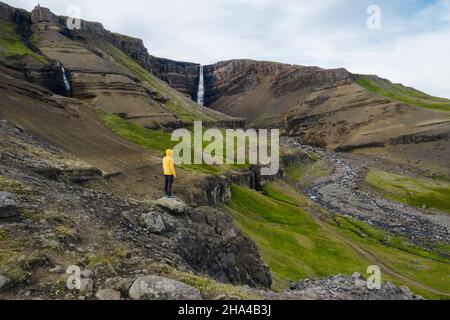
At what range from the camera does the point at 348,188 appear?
128875mm

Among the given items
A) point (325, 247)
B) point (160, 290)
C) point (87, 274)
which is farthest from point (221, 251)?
point (325, 247)

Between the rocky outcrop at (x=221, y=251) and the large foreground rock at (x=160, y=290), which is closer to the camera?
the large foreground rock at (x=160, y=290)

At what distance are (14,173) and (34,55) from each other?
118218 millimetres

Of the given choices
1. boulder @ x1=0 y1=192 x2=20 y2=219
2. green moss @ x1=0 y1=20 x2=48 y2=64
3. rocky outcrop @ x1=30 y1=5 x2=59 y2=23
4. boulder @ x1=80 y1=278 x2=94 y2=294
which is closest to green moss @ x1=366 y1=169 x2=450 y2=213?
green moss @ x1=0 y1=20 x2=48 y2=64

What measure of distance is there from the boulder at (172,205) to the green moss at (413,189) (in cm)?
10226

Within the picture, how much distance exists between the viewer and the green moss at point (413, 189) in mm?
117688

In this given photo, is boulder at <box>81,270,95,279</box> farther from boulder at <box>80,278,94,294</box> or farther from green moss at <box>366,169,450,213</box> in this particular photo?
green moss at <box>366,169,450,213</box>

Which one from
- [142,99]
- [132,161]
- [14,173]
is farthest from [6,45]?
[14,173]

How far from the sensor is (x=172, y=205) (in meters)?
29.2

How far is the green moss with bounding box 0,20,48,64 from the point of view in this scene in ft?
403

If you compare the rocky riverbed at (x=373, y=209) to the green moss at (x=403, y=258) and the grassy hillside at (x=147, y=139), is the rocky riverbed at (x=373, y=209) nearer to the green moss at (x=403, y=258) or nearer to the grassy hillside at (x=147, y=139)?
the green moss at (x=403, y=258)

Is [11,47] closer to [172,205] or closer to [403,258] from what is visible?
[403,258]

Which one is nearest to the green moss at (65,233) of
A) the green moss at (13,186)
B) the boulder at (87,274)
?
the boulder at (87,274)

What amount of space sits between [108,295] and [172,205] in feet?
44.6
